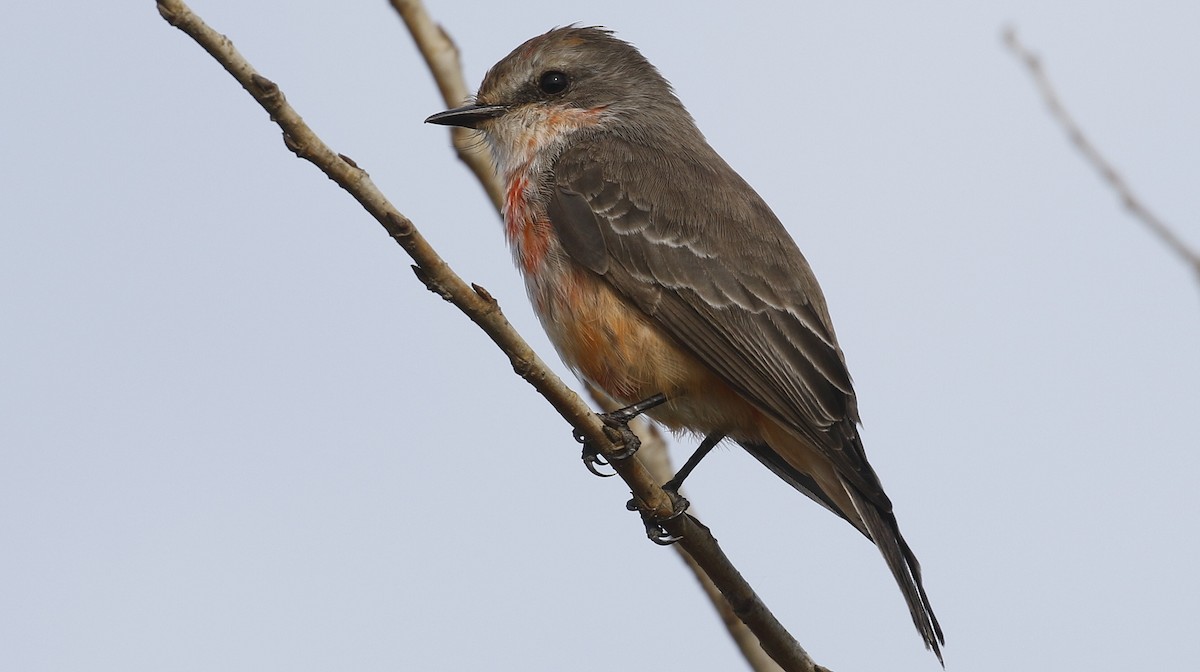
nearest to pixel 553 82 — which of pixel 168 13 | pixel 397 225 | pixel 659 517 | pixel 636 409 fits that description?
pixel 636 409

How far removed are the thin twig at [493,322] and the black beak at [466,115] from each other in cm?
311

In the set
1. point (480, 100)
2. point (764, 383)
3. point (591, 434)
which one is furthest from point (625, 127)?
point (591, 434)

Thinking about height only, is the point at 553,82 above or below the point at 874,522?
above

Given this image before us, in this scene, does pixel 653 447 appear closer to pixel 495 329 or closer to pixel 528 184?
pixel 528 184

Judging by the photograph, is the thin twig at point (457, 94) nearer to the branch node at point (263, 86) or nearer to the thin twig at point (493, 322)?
the thin twig at point (493, 322)

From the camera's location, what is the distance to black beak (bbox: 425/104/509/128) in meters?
8.30

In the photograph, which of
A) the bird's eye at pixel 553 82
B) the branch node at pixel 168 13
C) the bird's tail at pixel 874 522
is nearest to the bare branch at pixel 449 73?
the bird's eye at pixel 553 82

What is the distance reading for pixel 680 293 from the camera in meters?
7.54

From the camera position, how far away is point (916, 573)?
6.77 metres

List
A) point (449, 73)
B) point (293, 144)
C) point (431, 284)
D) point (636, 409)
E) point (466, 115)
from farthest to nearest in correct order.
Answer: point (466, 115) → point (449, 73) → point (636, 409) → point (431, 284) → point (293, 144)

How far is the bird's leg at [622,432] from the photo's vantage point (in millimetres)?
5902

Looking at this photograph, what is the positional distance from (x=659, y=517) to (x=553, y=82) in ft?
11.8

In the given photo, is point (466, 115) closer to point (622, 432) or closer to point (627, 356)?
point (627, 356)

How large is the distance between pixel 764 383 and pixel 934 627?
61.5 inches
